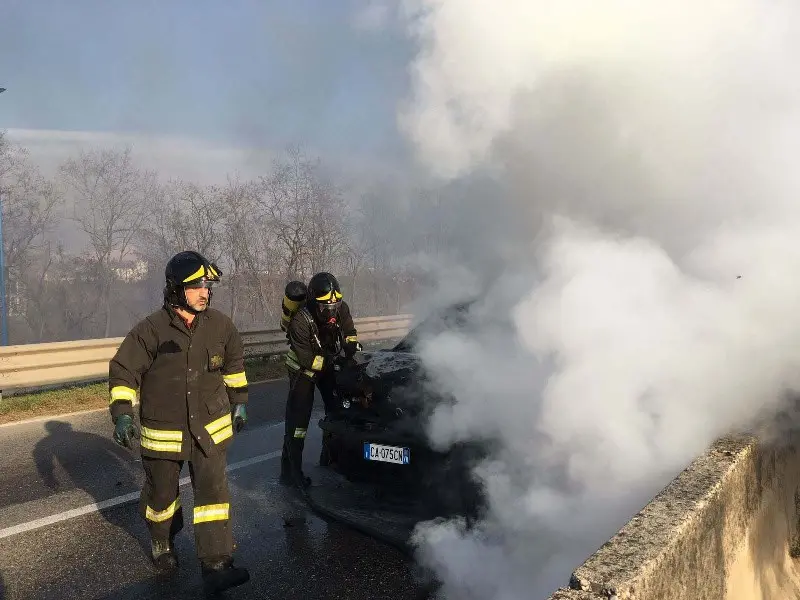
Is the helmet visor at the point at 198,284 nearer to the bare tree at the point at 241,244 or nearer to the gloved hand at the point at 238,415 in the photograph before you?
the gloved hand at the point at 238,415

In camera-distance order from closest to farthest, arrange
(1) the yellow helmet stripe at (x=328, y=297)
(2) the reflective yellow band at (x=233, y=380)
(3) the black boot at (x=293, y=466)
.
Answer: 1. (2) the reflective yellow band at (x=233, y=380)
2. (3) the black boot at (x=293, y=466)
3. (1) the yellow helmet stripe at (x=328, y=297)

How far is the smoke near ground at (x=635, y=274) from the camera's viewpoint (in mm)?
3160

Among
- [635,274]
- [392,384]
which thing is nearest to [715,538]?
[635,274]

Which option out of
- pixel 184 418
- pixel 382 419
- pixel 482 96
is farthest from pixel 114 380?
pixel 482 96

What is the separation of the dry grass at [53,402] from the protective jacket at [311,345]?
412 cm

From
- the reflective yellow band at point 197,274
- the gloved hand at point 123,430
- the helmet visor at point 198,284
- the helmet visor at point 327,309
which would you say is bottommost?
the gloved hand at point 123,430

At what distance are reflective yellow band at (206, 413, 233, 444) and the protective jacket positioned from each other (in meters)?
1.59

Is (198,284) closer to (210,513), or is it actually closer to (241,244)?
(210,513)

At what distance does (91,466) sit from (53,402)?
3023 mm

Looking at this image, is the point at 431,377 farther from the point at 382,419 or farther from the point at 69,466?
the point at 69,466

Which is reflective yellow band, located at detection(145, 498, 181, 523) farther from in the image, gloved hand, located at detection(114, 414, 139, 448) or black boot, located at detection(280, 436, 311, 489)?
black boot, located at detection(280, 436, 311, 489)

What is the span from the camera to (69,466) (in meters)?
5.81

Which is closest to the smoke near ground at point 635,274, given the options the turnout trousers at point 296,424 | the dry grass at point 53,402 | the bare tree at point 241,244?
the turnout trousers at point 296,424

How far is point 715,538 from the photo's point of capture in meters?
2.61
